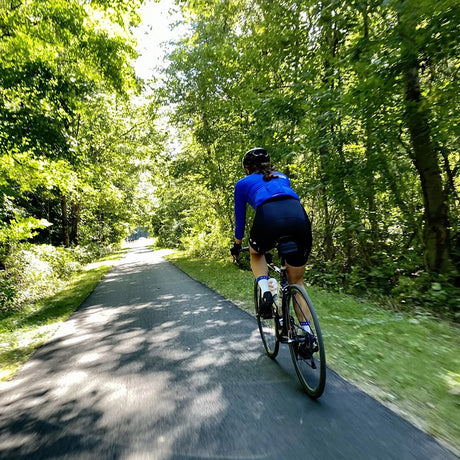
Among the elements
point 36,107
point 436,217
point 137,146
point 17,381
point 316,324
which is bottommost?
point 17,381

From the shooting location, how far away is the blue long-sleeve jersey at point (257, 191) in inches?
115

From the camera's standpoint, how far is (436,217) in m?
5.85

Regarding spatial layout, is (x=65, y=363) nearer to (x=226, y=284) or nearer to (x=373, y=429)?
(x=373, y=429)

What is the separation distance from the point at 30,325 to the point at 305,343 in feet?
19.5

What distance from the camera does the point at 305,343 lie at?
8.79ft

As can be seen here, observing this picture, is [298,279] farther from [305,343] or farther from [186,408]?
[186,408]

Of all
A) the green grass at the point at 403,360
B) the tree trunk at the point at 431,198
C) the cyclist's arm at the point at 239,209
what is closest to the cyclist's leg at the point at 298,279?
the cyclist's arm at the point at 239,209

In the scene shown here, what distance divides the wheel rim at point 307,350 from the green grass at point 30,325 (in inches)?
137

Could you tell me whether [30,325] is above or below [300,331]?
below

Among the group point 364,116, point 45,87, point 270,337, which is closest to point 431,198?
point 364,116

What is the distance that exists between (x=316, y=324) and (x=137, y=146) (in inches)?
753

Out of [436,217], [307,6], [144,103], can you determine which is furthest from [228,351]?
[144,103]

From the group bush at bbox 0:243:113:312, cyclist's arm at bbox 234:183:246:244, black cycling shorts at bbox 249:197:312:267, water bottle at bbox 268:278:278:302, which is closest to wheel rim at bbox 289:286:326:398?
water bottle at bbox 268:278:278:302

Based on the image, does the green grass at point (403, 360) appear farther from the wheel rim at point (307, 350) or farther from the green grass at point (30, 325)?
the green grass at point (30, 325)
